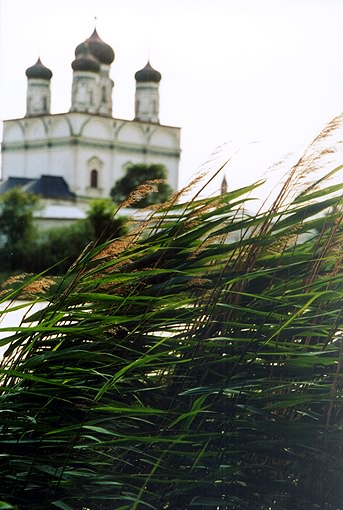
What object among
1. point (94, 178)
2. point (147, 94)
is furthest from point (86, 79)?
point (94, 178)

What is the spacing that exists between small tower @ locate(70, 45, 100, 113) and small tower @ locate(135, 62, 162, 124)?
250mm

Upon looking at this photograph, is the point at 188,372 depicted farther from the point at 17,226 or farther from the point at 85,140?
the point at 85,140

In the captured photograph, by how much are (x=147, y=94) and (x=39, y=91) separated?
2.84 ft

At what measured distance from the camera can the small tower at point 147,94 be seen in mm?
4297

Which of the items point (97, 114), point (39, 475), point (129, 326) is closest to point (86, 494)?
point (39, 475)

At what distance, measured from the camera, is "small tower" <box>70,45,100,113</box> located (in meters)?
4.13

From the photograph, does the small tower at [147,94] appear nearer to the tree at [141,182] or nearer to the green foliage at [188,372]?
the tree at [141,182]

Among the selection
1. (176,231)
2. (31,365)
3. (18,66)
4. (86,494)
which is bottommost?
(86,494)

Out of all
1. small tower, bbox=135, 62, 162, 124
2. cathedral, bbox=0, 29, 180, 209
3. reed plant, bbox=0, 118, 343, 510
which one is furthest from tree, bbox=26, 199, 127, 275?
reed plant, bbox=0, 118, 343, 510

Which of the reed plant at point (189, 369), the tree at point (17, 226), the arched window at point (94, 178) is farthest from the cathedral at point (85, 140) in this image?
the reed plant at point (189, 369)

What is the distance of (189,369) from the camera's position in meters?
0.82

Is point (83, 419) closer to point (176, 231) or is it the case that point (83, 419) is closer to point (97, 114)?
point (176, 231)

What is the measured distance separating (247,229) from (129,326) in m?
0.16

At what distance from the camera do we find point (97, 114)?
17.9 ft
